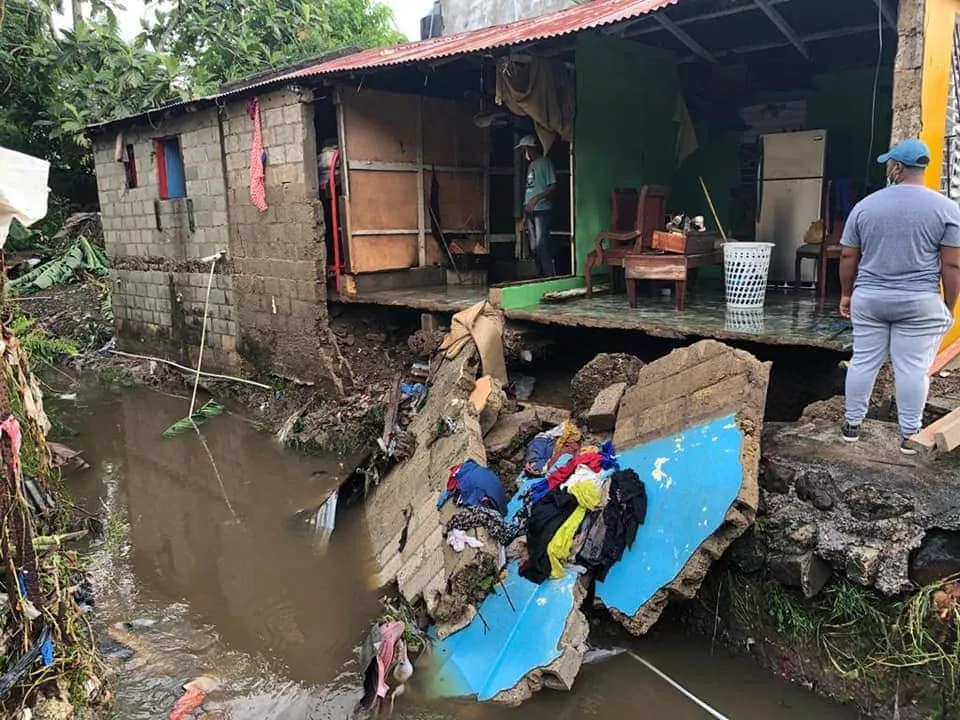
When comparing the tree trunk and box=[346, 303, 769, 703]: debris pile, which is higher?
the tree trunk

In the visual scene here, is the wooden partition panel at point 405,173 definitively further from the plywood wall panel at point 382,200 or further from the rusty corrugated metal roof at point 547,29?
the rusty corrugated metal roof at point 547,29

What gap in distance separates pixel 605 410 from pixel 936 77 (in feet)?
11.6

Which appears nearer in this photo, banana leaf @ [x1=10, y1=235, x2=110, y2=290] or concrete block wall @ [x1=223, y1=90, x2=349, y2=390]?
concrete block wall @ [x1=223, y1=90, x2=349, y2=390]

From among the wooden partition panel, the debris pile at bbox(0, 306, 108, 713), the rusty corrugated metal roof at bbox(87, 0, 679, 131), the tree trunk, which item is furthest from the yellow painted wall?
the tree trunk

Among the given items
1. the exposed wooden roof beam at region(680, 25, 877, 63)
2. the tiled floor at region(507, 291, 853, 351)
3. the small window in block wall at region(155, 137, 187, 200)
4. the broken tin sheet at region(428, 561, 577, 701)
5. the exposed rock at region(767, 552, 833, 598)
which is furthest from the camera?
the small window in block wall at region(155, 137, 187, 200)

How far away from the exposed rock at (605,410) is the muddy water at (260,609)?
5.60ft

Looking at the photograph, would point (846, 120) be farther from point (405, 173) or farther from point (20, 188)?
point (20, 188)

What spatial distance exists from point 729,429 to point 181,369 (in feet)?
30.9

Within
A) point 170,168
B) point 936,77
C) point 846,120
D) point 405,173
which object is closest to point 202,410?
point 170,168

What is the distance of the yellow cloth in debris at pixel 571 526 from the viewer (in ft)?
14.8

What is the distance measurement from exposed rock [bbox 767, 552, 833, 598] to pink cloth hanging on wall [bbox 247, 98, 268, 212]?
754 centimetres

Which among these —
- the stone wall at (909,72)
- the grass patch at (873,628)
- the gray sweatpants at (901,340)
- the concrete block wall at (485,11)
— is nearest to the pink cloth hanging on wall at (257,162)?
the stone wall at (909,72)

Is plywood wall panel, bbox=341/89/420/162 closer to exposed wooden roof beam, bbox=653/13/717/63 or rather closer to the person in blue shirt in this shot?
the person in blue shirt

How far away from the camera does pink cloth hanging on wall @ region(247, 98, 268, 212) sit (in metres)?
9.28
